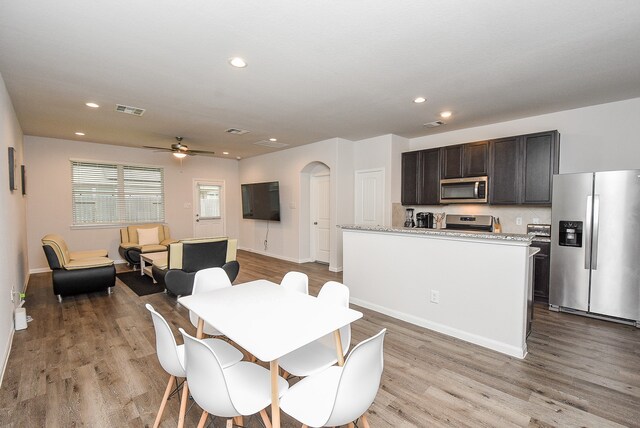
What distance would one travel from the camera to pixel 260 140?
6117 millimetres

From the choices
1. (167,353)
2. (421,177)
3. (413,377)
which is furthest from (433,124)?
(167,353)

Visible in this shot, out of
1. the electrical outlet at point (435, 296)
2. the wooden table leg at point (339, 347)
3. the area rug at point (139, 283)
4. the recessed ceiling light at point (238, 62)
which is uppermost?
the recessed ceiling light at point (238, 62)

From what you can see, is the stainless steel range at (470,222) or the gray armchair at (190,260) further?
the stainless steel range at (470,222)

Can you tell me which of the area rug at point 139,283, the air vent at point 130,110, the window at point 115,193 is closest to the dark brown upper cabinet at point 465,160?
the air vent at point 130,110

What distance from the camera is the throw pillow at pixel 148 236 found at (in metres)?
6.50

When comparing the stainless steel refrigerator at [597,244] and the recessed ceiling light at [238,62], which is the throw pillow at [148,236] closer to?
the recessed ceiling light at [238,62]

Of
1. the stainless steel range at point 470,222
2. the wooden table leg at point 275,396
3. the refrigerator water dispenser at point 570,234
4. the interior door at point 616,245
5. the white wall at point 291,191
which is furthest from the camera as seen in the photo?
the white wall at point 291,191

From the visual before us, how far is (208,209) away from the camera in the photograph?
829 centimetres

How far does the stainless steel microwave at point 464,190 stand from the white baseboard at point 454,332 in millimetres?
2378

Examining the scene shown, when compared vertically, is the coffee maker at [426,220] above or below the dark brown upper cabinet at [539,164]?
below

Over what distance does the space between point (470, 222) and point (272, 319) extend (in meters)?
4.33

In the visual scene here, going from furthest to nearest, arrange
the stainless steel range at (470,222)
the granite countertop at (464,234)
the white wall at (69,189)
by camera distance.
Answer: the white wall at (69,189) < the stainless steel range at (470,222) < the granite countertop at (464,234)

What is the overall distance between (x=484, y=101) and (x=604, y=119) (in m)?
1.68

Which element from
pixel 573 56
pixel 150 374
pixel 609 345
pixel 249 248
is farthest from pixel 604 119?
pixel 249 248
